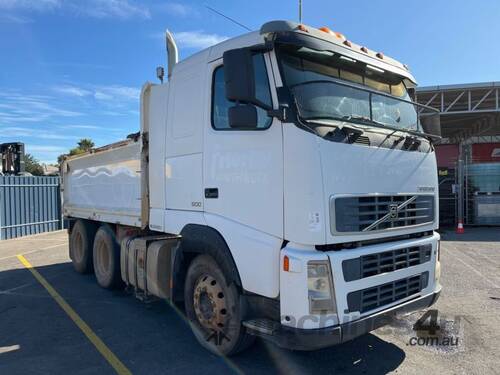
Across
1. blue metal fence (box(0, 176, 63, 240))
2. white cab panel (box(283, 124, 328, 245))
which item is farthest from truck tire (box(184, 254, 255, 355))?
blue metal fence (box(0, 176, 63, 240))

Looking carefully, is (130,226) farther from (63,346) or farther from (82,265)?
(82,265)

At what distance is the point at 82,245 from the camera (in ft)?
27.7

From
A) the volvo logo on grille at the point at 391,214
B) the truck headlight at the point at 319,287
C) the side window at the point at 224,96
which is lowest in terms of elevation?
the truck headlight at the point at 319,287

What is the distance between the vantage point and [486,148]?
1200 inches

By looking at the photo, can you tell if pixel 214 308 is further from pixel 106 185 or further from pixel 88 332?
pixel 106 185

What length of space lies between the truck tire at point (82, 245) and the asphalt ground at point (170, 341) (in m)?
0.77

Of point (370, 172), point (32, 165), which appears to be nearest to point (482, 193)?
point (370, 172)

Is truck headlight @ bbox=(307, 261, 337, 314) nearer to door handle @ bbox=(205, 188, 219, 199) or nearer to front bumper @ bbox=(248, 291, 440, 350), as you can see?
front bumper @ bbox=(248, 291, 440, 350)

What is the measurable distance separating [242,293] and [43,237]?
14426 millimetres

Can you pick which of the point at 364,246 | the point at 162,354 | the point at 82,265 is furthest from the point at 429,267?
the point at 82,265

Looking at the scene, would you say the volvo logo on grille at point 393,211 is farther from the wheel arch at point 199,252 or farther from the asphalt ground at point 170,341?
the wheel arch at point 199,252

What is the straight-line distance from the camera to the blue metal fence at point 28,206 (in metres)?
15.9

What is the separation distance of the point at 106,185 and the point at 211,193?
356 centimetres

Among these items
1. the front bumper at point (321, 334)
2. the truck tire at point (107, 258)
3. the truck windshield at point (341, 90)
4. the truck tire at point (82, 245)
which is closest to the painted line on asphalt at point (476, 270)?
the truck windshield at point (341, 90)
